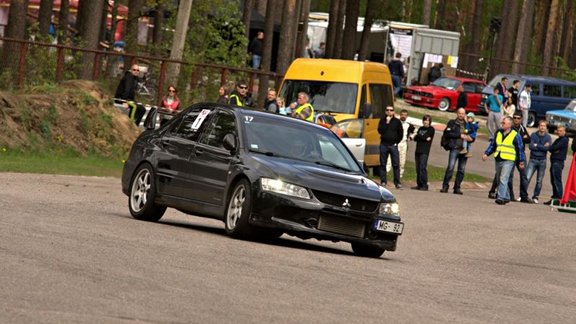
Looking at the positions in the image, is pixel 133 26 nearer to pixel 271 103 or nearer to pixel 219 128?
pixel 271 103

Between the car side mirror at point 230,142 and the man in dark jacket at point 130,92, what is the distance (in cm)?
1562

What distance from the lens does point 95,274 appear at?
11.3 meters

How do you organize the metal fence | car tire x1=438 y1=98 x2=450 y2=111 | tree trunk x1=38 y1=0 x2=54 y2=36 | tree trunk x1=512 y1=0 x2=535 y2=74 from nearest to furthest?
the metal fence
tree trunk x1=38 y1=0 x2=54 y2=36
car tire x1=438 y1=98 x2=450 y2=111
tree trunk x1=512 y1=0 x2=535 y2=74

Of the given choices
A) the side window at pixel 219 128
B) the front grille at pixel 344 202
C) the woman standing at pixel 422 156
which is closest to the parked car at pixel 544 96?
the woman standing at pixel 422 156

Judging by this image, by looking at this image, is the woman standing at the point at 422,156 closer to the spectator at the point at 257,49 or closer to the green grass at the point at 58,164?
the green grass at the point at 58,164

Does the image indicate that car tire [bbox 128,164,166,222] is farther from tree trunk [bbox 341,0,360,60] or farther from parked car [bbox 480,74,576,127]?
parked car [bbox 480,74,576,127]

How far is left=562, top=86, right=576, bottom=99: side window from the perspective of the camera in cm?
6056

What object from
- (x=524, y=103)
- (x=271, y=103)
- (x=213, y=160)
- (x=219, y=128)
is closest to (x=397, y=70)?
(x=524, y=103)

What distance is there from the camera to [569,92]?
60.9 metres

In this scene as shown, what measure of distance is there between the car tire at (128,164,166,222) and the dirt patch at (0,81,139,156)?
1098 centimetres

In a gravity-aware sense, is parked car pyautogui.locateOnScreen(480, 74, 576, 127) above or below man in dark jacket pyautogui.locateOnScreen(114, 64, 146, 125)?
above

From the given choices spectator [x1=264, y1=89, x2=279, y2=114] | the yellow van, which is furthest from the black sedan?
the yellow van

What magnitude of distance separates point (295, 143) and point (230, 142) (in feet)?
2.63

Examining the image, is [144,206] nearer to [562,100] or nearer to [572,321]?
[572,321]
